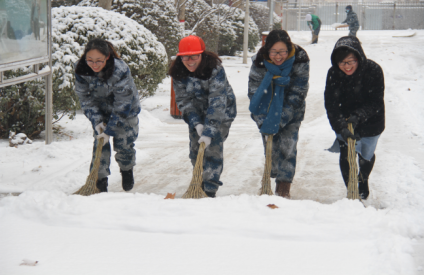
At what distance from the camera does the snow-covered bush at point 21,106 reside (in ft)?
19.8

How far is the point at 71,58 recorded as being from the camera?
6.49 m

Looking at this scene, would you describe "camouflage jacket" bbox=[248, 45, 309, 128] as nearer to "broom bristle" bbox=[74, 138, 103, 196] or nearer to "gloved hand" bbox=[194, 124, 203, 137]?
"gloved hand" bbox=[194, 124, 203, 137]

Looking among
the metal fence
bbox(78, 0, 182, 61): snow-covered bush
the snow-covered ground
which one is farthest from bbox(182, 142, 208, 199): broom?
the metal fence

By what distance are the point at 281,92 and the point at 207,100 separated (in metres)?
0.63

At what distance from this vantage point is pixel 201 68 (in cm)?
391

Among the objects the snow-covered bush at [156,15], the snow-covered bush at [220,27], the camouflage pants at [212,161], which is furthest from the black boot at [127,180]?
the snow-covered bush at [220,27]

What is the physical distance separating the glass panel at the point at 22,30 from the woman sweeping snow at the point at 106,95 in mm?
1380

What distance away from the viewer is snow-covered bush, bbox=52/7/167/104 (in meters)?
6.45

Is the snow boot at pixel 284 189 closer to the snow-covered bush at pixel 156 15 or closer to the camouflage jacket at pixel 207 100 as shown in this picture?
the camouflage jacket at pixel 207 100

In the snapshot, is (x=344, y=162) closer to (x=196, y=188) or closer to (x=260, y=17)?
(x=196, y=188)

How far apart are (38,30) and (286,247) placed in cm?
433

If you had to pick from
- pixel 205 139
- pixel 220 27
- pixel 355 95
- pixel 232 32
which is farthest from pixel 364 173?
pixel 232 32

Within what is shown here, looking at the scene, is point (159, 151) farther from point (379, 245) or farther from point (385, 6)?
point (385, 6)

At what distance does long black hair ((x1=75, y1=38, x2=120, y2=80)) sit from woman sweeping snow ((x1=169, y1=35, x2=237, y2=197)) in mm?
503
